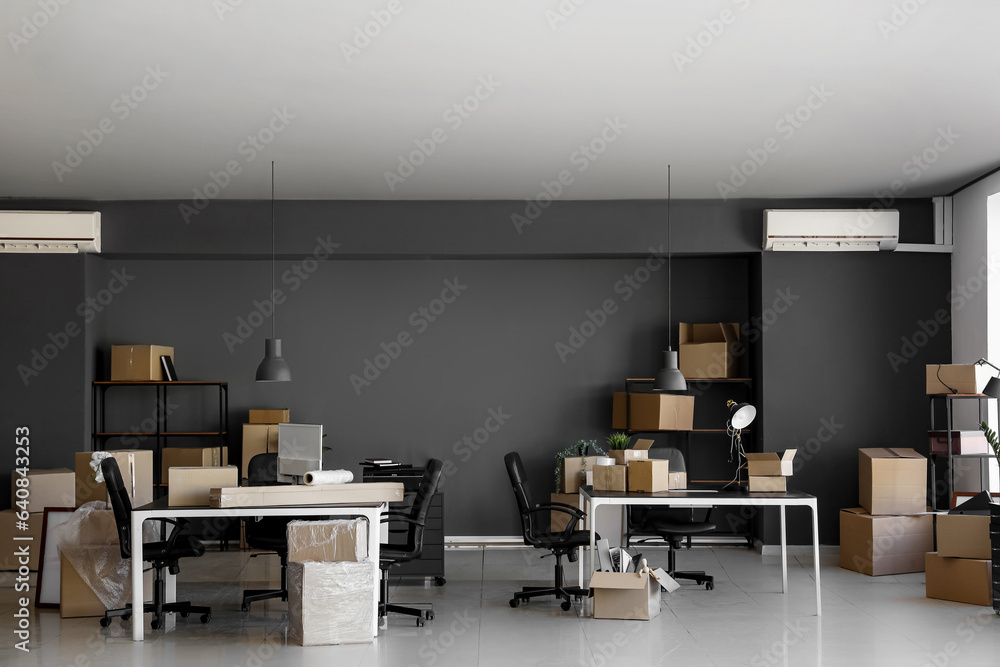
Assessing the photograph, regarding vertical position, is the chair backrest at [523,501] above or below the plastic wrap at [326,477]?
below

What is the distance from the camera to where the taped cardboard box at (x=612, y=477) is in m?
5.52

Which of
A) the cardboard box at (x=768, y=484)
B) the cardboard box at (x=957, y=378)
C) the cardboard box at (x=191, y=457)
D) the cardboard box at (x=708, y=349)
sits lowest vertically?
the cardboard box at (x=191, y=457)

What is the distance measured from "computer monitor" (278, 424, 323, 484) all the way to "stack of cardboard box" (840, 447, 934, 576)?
4141 millimetres

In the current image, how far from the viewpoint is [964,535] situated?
550 centimetres

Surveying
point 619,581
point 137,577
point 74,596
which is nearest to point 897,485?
point 619,581

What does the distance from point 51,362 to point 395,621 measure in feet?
13.2

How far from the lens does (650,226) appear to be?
292 inches

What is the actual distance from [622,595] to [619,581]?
104 millimetres

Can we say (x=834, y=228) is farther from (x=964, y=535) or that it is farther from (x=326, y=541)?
(x=326, y=541)

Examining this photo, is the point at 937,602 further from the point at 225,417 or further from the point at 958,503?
the point at 225,417

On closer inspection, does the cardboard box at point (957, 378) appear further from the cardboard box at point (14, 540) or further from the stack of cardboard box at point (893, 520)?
the cardboard box at point (14, 540)

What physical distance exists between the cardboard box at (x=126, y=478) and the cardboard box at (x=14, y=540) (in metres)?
0.81

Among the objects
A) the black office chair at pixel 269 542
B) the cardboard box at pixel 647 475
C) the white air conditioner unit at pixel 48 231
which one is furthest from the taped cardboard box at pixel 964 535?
the white air conditioner unit at pixel 48 231

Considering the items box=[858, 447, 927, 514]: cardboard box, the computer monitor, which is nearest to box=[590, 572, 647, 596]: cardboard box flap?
the computer monitor
